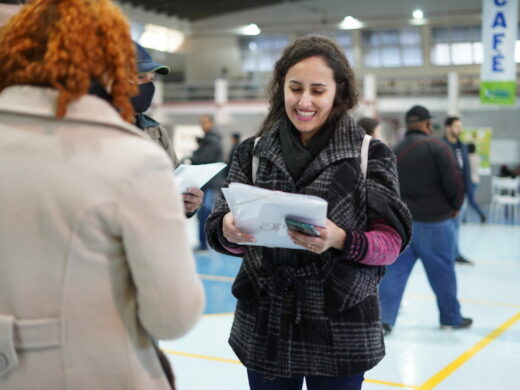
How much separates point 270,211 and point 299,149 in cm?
33

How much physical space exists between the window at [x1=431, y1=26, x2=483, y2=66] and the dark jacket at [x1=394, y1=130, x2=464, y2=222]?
2294cm

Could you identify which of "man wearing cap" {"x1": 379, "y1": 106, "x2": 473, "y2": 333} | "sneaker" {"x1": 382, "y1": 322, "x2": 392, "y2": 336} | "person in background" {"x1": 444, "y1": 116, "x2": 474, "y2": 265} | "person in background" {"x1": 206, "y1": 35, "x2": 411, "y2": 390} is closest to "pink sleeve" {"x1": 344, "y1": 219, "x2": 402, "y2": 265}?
"person in background" {"x1": 206, "y1": 35, "x2": 411, "y2": 390}

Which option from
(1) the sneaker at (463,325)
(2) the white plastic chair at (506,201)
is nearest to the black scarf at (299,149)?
(1) the sneaker at (463,325)

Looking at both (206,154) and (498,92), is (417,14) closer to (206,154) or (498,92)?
(498,92)

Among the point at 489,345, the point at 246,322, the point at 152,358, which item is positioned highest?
the point at 152,358

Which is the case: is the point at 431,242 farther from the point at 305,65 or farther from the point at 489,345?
the point at 305,65

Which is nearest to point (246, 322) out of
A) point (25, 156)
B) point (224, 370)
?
point (25, 156)

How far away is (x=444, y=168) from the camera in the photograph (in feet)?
18.7

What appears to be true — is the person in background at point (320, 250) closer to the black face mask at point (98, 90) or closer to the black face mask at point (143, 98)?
the black face mask at point (143, 98)

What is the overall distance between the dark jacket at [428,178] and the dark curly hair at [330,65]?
136 inches

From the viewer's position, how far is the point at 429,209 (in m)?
5.62

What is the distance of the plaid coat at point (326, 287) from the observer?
215 cm

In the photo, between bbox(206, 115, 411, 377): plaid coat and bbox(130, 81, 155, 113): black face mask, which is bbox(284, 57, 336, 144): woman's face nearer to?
bbox(206, 115, 411, 377): plaid coat

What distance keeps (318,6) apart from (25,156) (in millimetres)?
27787
